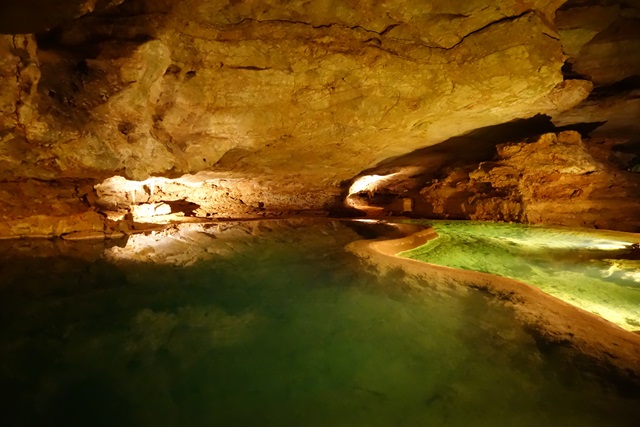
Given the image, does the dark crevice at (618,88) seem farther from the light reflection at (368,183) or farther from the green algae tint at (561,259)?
the light reflection at (368,183)

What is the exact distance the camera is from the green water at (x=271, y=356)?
2.29 meters

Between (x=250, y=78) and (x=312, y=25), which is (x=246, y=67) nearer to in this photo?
(x=250, y=78)

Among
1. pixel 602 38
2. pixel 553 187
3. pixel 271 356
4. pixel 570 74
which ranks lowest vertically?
pixel 271 356

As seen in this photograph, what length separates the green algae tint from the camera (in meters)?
4.62

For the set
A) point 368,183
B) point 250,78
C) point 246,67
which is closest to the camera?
point 246,67

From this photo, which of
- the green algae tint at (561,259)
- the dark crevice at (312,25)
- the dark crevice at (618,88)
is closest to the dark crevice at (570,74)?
the dark crevice at (618,88)

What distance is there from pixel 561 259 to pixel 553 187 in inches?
186

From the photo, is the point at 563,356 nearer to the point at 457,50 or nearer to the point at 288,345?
the point at 288,345

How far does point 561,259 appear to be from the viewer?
643cm

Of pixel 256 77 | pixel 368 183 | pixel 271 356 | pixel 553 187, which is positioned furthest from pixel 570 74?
pixel 271 356

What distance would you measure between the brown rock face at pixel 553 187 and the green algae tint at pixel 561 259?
1.03 meters

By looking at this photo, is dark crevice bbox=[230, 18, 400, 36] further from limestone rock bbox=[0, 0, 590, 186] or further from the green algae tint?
the green algae tint

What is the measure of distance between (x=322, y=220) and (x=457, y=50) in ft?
17.8

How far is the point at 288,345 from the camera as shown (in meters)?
3.12
